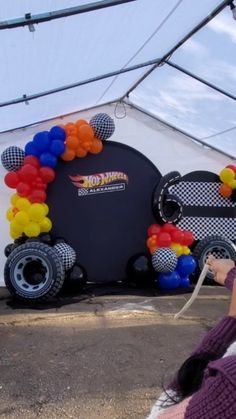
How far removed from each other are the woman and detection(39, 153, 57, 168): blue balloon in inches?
174

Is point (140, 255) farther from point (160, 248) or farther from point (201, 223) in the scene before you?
point (201, 223)

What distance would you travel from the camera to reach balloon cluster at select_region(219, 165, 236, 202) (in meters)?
6.38

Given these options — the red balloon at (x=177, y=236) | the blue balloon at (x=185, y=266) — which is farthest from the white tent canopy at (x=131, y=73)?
the blue balloon at (x=185, y=266)

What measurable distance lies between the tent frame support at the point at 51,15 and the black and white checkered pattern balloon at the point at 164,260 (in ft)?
10.5

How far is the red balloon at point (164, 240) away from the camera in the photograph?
18.2 ft

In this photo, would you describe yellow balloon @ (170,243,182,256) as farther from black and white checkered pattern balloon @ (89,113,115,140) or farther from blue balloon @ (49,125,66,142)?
blue balloon @ (49,125,66,142)

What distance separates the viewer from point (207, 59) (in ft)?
15.3

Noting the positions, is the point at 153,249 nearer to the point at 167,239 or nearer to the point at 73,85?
the point at 167,239

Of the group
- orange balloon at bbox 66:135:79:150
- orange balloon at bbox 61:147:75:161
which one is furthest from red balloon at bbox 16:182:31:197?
orange balloon at bbox 66:135:79:150

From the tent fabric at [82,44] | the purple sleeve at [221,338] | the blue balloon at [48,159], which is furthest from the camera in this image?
the blue balloon at [48,159]

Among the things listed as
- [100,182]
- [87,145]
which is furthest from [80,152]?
[100,182]

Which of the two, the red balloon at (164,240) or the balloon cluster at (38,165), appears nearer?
the balloon cluster at (38,165)

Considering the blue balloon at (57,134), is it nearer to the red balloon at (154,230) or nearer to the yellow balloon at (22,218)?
the yellow balloon at (22,218)

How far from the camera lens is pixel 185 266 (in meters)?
5.61
